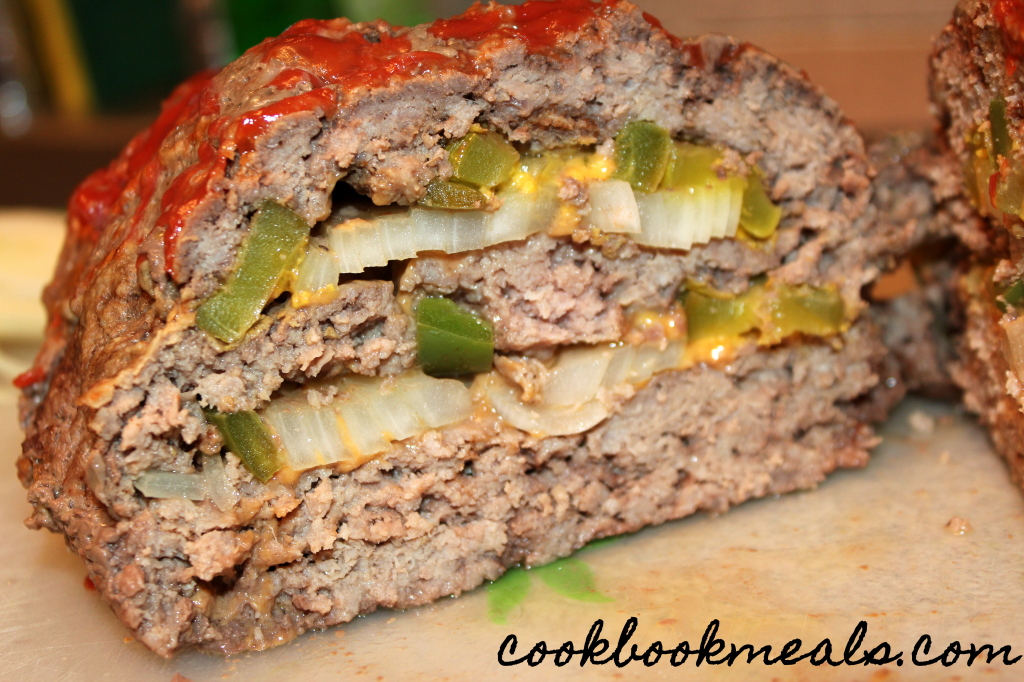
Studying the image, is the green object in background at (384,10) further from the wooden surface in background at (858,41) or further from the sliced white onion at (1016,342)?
the sliced white onion at (1016,342)

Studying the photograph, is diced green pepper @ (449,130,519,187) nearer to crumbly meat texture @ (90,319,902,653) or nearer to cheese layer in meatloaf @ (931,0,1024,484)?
crumbly meat texture @ (90,319,902,653)

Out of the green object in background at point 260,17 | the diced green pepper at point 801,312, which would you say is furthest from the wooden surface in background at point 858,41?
the diced green pepper at point 801,312

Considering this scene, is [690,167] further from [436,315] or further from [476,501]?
[476,501]

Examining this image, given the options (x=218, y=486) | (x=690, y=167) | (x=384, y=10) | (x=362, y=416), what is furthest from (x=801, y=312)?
(x=384, y=10)

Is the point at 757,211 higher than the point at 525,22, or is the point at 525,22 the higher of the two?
the point at 525,22

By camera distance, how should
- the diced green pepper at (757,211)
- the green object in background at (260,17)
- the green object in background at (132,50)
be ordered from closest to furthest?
1. the diced green pepper at (757,211)
2. the green object in background at (260,17)
3. the green object in background at (132,50)

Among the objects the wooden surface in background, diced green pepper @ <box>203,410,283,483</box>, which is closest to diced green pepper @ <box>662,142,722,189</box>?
diced green pepper @ <box>203,410,283,483</box>
